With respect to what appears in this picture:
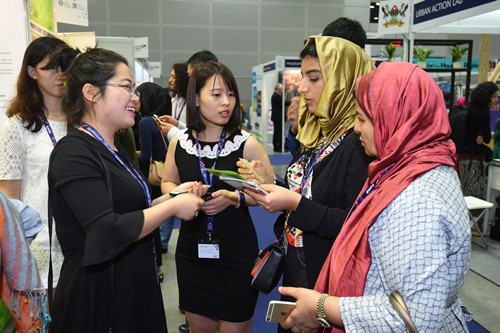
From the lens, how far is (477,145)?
5.19 meters

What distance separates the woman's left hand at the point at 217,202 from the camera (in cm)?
206

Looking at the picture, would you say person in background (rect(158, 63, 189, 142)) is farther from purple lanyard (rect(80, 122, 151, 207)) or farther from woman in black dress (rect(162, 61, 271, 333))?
purple lanyard (rect(80, 122, 151, 207))

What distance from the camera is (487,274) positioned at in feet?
13.5

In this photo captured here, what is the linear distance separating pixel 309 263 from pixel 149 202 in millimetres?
730

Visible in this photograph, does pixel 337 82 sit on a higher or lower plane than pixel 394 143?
higher

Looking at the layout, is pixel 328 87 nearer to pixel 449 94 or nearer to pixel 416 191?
pixel 416 191

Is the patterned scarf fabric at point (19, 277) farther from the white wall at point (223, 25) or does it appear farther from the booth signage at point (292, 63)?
the white wall at point (223, 25)

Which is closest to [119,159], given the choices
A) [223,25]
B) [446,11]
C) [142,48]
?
[446,11]

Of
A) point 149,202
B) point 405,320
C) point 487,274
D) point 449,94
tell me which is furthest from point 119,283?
point 449,94

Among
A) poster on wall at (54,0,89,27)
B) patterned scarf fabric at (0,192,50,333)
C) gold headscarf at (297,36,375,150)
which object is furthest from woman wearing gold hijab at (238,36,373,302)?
poster on wall at (54,0,89,27)

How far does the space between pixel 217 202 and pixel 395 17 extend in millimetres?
5201

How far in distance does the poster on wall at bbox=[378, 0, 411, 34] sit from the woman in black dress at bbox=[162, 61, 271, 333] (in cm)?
459

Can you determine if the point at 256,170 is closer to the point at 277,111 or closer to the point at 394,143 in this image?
Answer: the point at 394,143

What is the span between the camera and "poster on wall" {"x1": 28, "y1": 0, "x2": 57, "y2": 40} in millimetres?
2891
